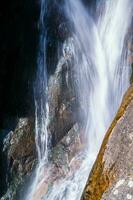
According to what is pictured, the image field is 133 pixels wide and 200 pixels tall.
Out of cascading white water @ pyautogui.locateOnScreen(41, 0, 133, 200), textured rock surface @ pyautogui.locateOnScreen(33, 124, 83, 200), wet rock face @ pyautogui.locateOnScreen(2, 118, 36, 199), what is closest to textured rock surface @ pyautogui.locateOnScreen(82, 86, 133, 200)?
cascading white water @ pyautogui.locateOnScreen(41, 0, 133, 200)

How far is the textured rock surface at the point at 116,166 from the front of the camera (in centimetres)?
388

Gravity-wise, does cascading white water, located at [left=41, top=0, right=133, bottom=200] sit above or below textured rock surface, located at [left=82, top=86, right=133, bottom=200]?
below

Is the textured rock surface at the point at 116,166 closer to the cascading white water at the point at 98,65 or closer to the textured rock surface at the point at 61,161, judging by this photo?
the cascading white water at the point at 98,65

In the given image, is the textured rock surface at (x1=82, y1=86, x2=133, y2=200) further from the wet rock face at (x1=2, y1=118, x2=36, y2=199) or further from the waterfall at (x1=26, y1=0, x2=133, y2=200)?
the wet rock face at (x1=2, y1=118, x2=36, y2=199)

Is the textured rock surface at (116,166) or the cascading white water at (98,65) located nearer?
the textured rock surface at (116,166)

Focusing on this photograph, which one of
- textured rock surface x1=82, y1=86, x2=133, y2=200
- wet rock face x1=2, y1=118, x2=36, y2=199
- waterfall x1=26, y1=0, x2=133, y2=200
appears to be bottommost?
wet rock face x1=2, y1=118, x2=36, y2=199

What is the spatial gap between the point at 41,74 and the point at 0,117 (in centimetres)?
217

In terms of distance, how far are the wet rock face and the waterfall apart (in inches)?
10.9

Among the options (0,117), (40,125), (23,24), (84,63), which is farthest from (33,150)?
(23,24)

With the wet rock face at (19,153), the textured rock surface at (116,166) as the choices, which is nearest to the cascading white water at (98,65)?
the wet rock face at (19,153)

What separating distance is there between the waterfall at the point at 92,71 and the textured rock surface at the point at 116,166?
7.97 m

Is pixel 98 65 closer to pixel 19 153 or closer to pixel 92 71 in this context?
pixel 92 71

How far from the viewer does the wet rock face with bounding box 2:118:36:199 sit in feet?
45.9

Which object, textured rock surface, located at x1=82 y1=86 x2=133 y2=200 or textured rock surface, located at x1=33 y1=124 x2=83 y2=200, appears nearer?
textured rock surface, located at x1=82 y1=86 x2=133 y2=200
